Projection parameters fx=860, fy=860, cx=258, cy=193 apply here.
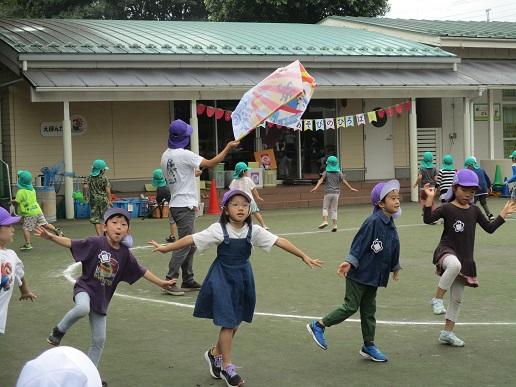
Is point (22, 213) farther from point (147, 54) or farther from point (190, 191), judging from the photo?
point (147, 54)

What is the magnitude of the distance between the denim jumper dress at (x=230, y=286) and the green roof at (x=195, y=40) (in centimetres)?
1550

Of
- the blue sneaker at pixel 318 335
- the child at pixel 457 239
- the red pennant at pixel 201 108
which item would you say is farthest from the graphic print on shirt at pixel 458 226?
the red pennant at pixel 201 108

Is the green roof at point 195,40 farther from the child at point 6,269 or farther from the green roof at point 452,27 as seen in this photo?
the child at point 6,269

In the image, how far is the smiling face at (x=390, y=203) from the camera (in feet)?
24.1

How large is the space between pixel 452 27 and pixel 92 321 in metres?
26.9

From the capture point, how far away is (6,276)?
6.45 meters

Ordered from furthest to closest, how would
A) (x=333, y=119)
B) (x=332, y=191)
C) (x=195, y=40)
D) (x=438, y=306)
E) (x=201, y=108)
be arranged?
(x=195, y=40), (x=333, y=119), (x=201, y=108), (x=332, y=191), (x=438, y=306)

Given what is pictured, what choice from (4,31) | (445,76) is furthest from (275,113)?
(445,76)

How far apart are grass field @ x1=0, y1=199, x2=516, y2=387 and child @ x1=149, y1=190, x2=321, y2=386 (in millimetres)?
429

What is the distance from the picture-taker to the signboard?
22.6 m

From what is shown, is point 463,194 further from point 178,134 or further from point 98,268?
point 178,134

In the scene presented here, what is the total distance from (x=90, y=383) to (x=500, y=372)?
5020 mm

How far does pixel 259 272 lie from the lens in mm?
12211

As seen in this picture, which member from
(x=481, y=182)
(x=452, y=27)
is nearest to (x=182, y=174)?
(x=481, y=182)
